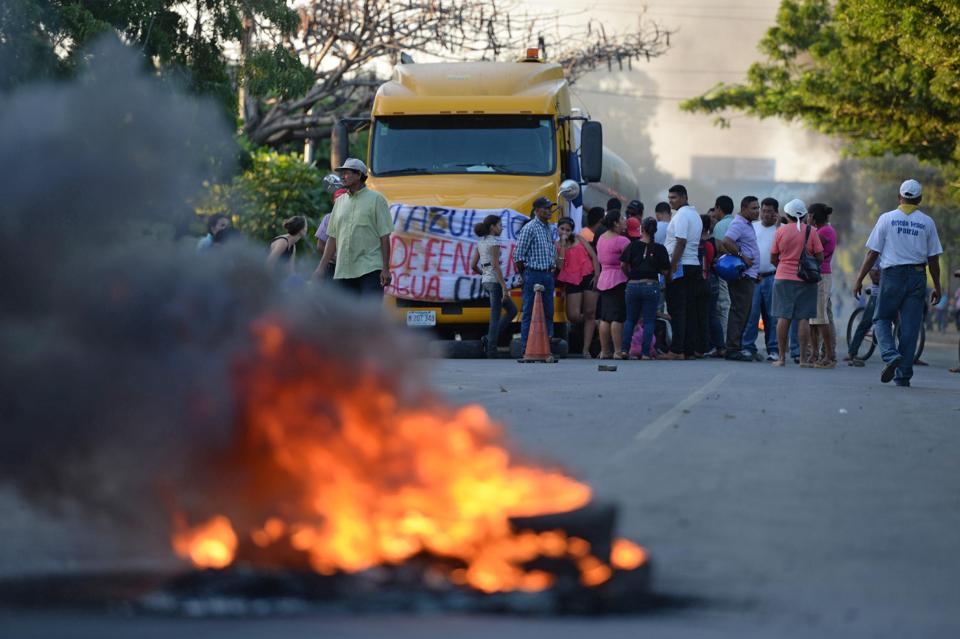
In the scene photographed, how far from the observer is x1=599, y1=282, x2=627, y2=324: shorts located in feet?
61.4

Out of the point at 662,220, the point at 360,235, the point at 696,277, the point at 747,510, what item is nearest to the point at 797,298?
the point at 696,277

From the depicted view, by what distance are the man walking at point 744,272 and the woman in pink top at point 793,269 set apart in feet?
4.79

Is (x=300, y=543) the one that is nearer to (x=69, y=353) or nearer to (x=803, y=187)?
(x=69, y=353)

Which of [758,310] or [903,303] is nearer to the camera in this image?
[903,303]

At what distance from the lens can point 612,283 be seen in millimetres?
18672

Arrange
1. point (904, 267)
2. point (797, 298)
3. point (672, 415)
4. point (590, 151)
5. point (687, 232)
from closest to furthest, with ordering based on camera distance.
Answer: point (672, 415)
point (904, 267)
point (797, 298)
point (687, 232)
point (590, 151)

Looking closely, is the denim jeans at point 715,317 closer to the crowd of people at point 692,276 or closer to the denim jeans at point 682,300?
the crowd of people at point 692,276

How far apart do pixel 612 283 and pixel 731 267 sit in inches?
59.8

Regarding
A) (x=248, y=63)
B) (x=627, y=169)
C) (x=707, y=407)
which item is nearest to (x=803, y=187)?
(x=627, y=169)

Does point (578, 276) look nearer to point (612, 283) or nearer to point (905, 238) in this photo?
point (612, 283)

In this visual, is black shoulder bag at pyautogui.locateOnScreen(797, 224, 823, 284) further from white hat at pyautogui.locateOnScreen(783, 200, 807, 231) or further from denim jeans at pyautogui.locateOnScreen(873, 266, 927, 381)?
denim jeans at pyautogui.locateOnScreen(873, 266, 927, 381)

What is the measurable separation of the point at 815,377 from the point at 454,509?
11090 millimetres

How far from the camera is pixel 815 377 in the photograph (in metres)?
15.9

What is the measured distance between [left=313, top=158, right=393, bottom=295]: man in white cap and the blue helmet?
6.52 metres
